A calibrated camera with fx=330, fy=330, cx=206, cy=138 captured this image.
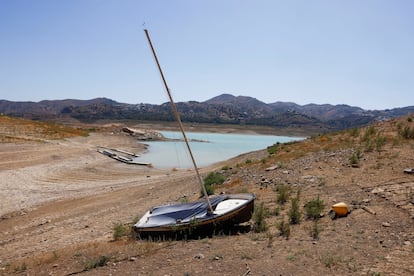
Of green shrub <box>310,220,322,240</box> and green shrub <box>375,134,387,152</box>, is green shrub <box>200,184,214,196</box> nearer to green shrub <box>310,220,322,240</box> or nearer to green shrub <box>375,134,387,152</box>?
green shrub <box>310,220,322,240</box>

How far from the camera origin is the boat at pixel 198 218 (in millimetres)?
7453

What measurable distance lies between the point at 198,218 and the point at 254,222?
144 cm

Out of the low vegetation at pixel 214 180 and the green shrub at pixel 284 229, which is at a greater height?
the green shrub at pixel 284 229

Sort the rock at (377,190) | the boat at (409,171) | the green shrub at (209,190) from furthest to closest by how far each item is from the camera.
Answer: the green shrub at (209,190) → the boat at (409,171) → the rock at (377,190)

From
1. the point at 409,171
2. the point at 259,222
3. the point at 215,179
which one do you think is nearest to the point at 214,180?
the point at 215,179

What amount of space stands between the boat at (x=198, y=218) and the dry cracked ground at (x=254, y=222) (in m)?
0.25

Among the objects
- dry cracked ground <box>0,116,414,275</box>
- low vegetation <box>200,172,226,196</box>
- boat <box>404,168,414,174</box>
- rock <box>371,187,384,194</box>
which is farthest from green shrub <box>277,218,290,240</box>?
low vegetation <box>200,172,226,196</box>

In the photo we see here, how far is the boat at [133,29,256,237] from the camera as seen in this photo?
7453mm

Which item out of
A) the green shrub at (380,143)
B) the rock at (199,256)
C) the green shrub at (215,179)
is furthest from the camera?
the green shrub at (215,179)

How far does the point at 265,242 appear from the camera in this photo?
6.62m

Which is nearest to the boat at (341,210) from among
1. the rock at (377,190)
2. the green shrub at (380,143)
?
the rock at (377,190)

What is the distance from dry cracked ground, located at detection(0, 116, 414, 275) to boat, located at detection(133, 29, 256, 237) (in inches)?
10.0

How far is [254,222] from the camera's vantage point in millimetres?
8055

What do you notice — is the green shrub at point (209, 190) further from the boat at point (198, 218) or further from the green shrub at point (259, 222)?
the green shrub at point (259, 222)
